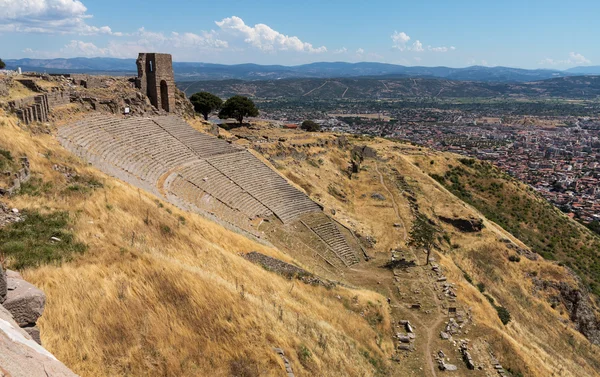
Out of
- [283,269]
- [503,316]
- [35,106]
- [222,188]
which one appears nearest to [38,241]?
[283,269]

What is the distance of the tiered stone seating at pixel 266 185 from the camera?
2950 centimetres

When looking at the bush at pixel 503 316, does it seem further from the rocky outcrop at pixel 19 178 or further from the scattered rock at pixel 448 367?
the rocky outcrop at pixel 19 178

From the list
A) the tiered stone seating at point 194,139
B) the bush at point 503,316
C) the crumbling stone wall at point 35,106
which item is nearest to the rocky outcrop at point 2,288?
the crumbling stone wall at point 35,106

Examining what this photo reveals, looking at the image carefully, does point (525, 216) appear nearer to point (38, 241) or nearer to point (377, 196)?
point (377, 196)

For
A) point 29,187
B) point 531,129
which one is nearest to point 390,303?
point 29,187

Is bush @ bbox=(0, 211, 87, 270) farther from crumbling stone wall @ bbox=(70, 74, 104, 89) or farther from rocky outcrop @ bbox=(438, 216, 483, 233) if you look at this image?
rocky outcrop @ bbox=(438, 216, 483, 233)

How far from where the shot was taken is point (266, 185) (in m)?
31.5

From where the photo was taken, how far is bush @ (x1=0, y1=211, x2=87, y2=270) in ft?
34.3

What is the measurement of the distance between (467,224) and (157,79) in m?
32.8

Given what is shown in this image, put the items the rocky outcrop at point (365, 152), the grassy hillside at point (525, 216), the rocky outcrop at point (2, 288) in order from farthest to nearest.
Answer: the rocky outcrop at point (365, 152) < the grassy hillside at point (525, 216) < the rocky outcrop at point (2, 288)

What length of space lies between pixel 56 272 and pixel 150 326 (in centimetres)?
277

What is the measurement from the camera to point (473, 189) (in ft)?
178

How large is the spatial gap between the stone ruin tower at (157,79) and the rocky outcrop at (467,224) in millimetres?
29799

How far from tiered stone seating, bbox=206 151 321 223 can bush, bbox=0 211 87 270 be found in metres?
16.7
